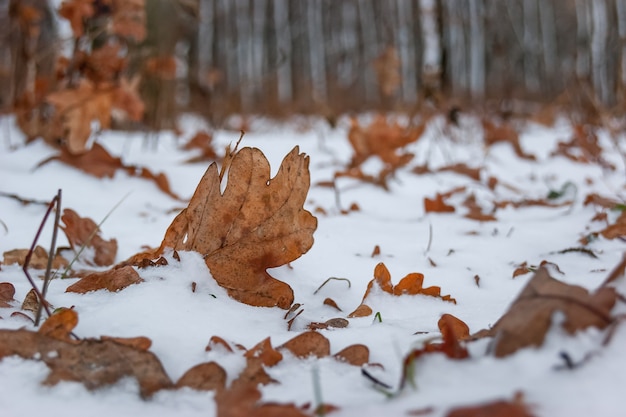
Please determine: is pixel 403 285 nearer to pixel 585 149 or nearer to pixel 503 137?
pixel 585 149

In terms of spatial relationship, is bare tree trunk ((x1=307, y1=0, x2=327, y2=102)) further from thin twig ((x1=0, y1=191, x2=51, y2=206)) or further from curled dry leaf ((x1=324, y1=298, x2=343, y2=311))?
curled dry leaf ((x1=324, y1=298, x2=343, y2=311))

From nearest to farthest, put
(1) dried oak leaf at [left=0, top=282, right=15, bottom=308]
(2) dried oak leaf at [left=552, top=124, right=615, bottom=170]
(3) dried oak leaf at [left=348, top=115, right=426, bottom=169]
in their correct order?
1. (1) dried oak leaf at [left=0, top=282, right=15, bottom=308]
2. (3) dried oak leaf at [left=348, top=115, right=426, bottom=169]
3. (2) dried oak leaf at [left=552, top=124, right=615, bottom=170]

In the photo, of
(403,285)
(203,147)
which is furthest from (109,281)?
(203,147)

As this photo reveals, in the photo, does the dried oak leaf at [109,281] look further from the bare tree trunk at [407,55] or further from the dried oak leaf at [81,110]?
the bare tree trunk at [407,55]

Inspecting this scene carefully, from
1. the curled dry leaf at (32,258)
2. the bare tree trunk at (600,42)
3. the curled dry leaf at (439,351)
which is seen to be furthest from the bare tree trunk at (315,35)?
the curled dry leaf at (439,351)

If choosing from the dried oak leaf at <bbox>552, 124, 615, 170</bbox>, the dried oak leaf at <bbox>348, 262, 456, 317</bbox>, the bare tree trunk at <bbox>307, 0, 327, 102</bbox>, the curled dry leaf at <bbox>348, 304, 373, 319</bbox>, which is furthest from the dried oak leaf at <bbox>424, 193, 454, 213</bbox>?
the bare tree trunk at <bbox>307, 0, 327, 102</bbox>

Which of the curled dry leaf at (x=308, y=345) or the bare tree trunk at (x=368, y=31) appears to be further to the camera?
the bare tree trunk at (x=368, y=31)
